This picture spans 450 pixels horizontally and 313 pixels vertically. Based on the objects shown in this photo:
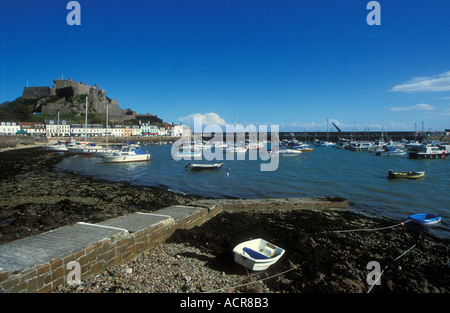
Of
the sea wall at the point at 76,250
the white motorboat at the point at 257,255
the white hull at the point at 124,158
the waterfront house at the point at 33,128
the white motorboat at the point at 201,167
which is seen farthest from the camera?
the waterfront house at the point at 33,128

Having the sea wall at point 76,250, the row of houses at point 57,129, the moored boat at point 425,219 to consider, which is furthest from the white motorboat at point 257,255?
the row of houses at point 57,129

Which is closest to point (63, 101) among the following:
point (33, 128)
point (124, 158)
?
point (33, 128)

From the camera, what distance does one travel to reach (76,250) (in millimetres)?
4852

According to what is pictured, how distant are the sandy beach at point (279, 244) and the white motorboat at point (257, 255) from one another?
0.62 ft

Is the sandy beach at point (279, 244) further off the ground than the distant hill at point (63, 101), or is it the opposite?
the distant hill at point (63, 101)

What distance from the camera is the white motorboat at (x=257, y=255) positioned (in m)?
5.81

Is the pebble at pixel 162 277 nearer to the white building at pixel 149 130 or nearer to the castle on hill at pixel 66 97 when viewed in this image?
the castle on hill at pixel 66 97

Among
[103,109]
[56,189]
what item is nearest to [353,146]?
[56,189]

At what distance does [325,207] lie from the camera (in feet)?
43.8

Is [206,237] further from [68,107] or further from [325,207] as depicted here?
[68,107]

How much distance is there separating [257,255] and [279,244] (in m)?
1.80

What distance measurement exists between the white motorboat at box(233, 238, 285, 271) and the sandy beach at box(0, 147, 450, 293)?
19 centimetres

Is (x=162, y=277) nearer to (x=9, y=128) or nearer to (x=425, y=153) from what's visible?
(x=425, y=153)
